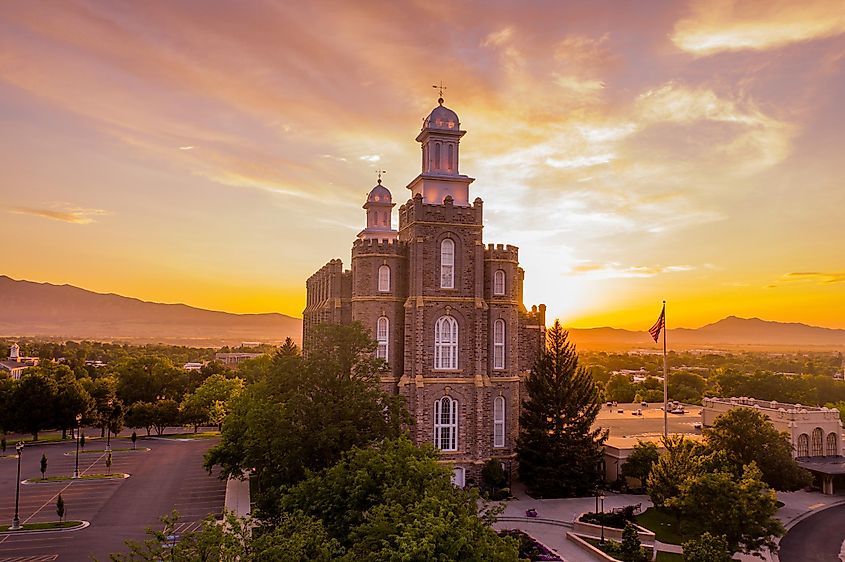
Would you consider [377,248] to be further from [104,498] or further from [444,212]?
[104,498]

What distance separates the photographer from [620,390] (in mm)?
112438

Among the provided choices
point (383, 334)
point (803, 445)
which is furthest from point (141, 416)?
point (803, 445)

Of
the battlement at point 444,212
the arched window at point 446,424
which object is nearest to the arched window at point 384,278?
the battlement at point 444,212

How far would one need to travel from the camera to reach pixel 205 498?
4800cm

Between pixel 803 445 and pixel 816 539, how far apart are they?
58.6 feet

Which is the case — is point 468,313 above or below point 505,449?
above

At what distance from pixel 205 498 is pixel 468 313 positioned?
2358 cm

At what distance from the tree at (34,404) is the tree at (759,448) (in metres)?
69.4

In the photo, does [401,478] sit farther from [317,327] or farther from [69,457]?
[69,457]

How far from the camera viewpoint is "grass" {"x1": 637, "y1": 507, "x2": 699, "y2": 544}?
39612 mm


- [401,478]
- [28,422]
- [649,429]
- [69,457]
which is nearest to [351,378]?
[401,478]

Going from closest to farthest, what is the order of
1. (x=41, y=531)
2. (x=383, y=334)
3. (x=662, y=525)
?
(x=41, y=531)
(x=662, y=525)
(x=383, y=334)

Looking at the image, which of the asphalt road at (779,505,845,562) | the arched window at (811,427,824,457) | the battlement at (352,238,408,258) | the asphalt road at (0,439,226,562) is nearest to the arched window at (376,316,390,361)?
the battlement at (352,238,408,258)

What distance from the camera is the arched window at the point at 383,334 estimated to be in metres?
50.2
